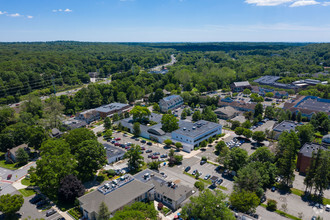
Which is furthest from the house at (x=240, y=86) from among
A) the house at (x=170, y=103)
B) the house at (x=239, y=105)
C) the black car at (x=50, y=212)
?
the black car at (x=50, y=212)

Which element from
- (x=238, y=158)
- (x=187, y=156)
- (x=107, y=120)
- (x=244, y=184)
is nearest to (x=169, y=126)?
(x=187, y=156)

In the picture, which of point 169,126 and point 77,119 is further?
point 77,119

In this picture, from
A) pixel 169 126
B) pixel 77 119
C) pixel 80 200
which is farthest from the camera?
pixel 77 119

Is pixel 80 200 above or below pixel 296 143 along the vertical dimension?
below

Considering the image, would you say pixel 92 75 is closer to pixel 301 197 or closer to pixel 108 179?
pixel 108 179

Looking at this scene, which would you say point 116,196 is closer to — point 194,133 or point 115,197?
point 115,197
